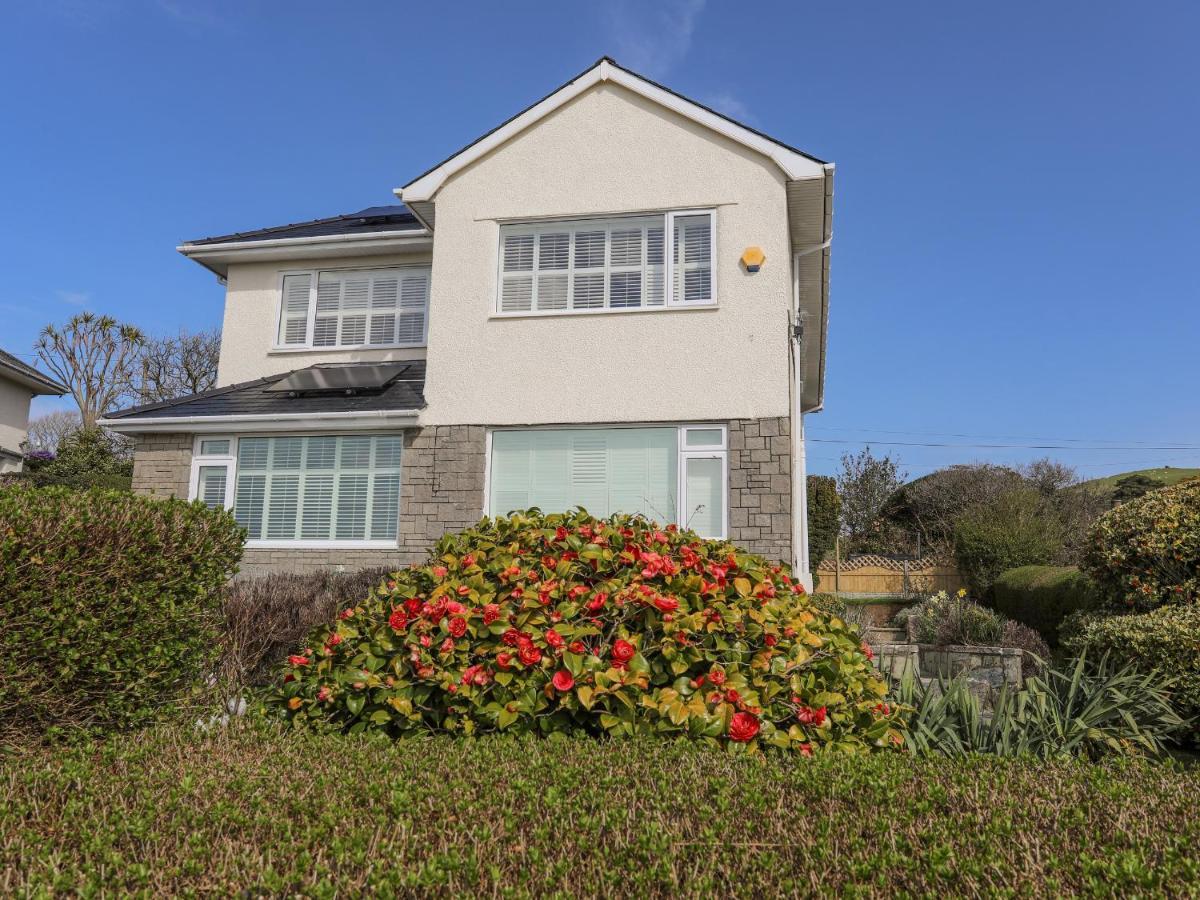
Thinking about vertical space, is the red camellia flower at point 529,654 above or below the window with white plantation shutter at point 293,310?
below

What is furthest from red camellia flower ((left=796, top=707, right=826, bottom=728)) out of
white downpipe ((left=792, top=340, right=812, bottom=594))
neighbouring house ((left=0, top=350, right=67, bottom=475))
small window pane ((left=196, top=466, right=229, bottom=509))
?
neighbouring house ((left=0, top=350, right=67, bottom=475))

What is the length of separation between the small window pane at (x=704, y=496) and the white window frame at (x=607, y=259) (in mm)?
2225

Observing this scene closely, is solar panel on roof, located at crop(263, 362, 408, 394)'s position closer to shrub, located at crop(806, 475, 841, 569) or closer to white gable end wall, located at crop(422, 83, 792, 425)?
white gable end wall, located at crop(422, 83, 792, 425)

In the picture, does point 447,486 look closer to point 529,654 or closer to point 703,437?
point 703,437

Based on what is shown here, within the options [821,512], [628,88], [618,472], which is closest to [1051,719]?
[618,472]

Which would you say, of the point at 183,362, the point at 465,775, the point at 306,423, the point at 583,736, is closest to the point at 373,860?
the point at 465,775

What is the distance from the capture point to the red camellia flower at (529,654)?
4363 mm

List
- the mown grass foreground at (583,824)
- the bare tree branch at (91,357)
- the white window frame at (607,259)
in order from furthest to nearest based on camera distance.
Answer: the bare tree branch at (91,357) → the white window frame at (607,259) → the mown grass foreground at (583,824)

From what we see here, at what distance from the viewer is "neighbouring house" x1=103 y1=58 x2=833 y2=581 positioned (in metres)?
11.3

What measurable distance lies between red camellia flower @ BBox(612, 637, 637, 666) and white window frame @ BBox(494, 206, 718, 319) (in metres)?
7.91

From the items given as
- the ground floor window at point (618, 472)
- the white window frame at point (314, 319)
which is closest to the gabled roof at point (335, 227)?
the white window frame at point (314, 319)

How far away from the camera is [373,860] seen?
8.64ft

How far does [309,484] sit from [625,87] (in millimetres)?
7676

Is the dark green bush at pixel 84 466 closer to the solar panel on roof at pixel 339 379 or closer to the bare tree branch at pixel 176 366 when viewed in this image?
the bare tree branch at pixel 176 366
